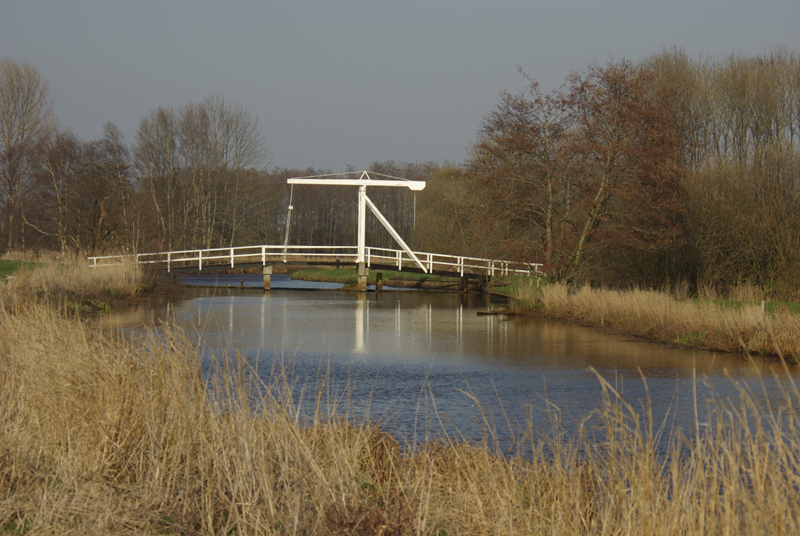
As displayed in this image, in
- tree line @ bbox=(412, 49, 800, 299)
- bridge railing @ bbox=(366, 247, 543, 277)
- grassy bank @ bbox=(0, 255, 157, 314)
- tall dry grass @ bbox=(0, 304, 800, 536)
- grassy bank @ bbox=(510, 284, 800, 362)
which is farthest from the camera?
bridge railing @ bbox=(366, 247, 543, 277)

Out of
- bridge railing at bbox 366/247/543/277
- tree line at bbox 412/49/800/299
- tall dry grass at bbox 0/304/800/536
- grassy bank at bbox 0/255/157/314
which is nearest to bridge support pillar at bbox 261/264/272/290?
bridge railing at bbox 366/247/543/277

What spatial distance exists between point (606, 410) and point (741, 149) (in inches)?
946

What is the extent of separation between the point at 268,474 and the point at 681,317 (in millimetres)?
11906

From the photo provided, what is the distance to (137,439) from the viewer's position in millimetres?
4910

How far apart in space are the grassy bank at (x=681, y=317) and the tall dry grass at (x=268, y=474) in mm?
6195

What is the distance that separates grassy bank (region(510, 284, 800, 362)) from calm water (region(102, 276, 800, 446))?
50cm

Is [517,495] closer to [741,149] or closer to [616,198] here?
[616,198]

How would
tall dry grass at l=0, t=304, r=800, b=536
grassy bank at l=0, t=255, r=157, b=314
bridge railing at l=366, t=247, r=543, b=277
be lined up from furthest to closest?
1. bridge railing at l=366, t=247, r=543, b=277
2. grassy bank at l=0, t=255, r=157, b=314
3. tall dry grass at l=0, t=304, r=800, b=536

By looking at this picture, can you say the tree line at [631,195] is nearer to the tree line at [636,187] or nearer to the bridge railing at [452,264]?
the tree line at [636,187]

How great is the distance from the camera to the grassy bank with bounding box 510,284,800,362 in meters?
12.1

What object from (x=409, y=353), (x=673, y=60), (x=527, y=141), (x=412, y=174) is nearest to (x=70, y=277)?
(x=409, y=353)

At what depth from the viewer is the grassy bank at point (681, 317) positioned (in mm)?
12102

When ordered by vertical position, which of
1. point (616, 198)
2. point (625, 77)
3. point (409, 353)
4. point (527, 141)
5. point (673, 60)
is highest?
point (673, 60)

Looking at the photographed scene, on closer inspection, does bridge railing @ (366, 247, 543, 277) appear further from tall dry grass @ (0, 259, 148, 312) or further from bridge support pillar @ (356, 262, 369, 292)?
tall dry grass @ (0, 259, 148, 312)
